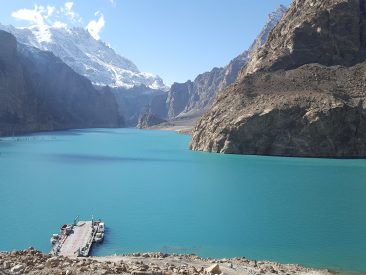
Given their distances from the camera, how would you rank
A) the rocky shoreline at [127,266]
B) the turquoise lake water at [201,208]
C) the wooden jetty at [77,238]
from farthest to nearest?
1. the turquoise lake water at [201,208]
2. the wooden jetty at [77,238]
3. the rocky shoreline at [127,266]

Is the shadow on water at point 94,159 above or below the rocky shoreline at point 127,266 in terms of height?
below

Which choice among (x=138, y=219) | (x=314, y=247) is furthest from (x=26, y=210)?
(x=314, y=247)

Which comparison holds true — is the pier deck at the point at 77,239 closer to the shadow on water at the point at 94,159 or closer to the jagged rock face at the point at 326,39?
the shadow on water at the point at 94,159

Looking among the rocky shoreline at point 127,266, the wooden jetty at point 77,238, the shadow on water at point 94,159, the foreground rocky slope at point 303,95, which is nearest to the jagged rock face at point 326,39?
the foreground rocky slope at point 303,95

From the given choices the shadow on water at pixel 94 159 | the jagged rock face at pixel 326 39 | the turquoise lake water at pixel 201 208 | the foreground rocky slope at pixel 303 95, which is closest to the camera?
the turquoise lake water at pixel 201 208

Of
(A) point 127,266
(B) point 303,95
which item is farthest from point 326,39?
(A) point 127,266

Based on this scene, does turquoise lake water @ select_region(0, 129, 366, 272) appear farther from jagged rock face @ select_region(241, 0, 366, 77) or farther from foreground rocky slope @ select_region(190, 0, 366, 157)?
jagged rock face @ select_region(241, 0, 366, 77)
